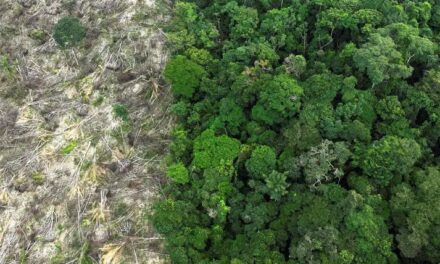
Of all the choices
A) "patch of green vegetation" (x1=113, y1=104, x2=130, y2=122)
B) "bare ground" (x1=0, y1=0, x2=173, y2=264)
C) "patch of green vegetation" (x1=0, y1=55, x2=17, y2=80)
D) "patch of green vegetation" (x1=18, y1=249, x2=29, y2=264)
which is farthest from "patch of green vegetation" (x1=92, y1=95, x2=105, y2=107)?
"patch of green vegetation" (x1=18, y1=249, x2=29, y2=264)

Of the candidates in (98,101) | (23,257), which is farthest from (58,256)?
(98,101)

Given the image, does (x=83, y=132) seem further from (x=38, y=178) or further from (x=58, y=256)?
(x=58, y=256)

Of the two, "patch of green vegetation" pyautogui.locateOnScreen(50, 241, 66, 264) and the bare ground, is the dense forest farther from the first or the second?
"patch of green vegetation" pyautogui.locateOnScreen(50, 241, 66, 264)

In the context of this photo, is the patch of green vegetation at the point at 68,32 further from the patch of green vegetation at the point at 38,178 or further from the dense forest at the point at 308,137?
the patch of green vegetation at the point at 38,178

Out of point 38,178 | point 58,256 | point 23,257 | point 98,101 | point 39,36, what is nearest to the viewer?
point 58,256

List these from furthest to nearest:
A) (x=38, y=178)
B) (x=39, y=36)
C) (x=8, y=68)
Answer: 1. (x=39, y=36)
2. (x=8, y=68)
3. (x=38, y=178)
